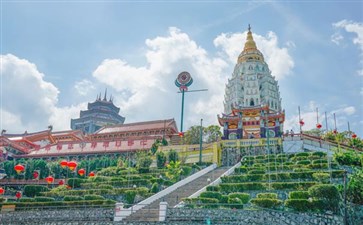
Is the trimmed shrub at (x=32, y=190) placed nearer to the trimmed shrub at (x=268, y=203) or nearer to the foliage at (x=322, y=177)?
the trimmed shrub at (x=268, y=203)

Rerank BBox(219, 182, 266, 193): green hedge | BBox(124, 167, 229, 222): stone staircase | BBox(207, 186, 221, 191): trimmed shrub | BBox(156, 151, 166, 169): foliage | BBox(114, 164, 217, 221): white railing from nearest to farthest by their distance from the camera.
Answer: BBox(124, 167, 229, 222): stone staircase < BBox(114, 164, 217, 221): white railing < BBox(219, 182, 266, 193): green hedge < BBox(207, 186, 221, 191): trimmed shrub < BBox(156, 151, 166, 169): foliage

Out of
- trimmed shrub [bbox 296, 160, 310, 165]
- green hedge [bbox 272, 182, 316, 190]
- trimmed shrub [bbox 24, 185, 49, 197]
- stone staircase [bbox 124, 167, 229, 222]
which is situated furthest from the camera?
trimmed shrub [bbox 24, 185, 49, 197]

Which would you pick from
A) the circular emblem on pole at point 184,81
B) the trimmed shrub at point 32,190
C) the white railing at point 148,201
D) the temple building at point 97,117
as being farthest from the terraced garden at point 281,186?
the temple building at point 97,117

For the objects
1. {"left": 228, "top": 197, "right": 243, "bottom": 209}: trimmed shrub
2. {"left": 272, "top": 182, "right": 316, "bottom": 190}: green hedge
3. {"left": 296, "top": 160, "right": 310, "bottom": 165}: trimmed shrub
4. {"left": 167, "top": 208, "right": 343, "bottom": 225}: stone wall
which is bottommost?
{"left": 167, "top": 208, "right": 343, "bottom": 225}: stone wall

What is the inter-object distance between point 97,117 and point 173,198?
7718cm

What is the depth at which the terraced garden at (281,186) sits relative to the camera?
725 inches

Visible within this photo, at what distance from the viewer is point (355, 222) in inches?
674

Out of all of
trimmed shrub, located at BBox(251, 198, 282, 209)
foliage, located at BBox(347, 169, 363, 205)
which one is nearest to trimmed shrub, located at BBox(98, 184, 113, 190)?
trimmed shrub, located at BBox(251, 198, 282, 209)

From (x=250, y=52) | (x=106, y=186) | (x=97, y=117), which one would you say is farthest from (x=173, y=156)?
(x=97, y=117)

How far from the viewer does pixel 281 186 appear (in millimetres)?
24250

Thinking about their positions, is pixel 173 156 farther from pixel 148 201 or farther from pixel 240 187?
→ pixel 148 201

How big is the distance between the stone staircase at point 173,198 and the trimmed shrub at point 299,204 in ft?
23.1

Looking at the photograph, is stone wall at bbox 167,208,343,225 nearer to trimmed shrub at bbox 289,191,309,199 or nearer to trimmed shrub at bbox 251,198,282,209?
trimmed shrub at bbox 251,198,282,209

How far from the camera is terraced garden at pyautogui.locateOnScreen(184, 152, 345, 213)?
18.4 meters
